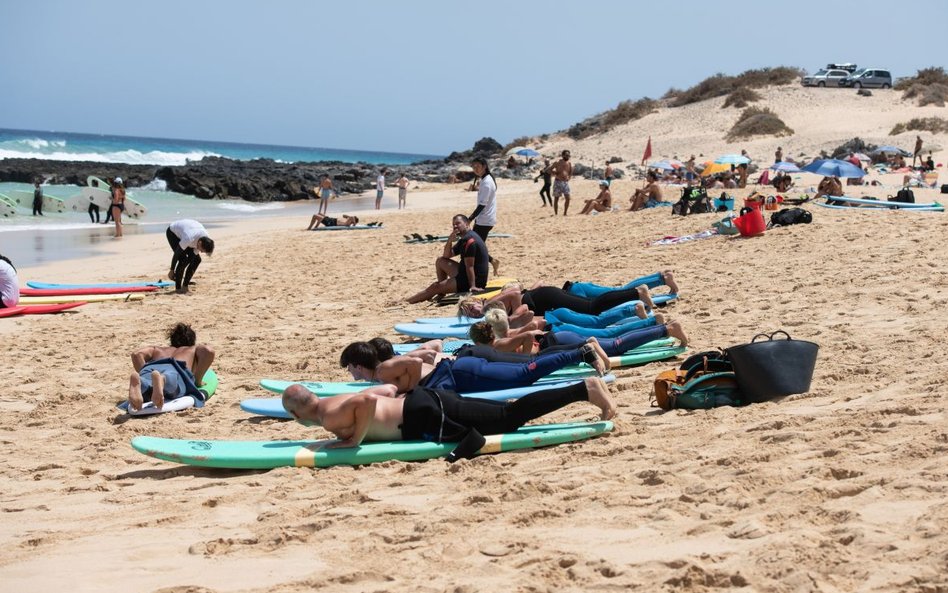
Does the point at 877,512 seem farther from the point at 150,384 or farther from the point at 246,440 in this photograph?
the point at 150,384

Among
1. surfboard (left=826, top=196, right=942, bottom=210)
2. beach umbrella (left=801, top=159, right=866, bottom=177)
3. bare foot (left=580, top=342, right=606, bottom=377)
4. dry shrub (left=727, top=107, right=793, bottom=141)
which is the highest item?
dry shrub (left=727, top=107, right=793, bottom=141)

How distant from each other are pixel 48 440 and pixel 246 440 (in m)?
1.29

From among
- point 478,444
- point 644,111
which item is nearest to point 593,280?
point 478,444

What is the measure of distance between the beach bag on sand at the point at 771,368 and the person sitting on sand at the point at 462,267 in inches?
184

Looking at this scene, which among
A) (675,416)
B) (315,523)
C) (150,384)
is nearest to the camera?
(315,523)

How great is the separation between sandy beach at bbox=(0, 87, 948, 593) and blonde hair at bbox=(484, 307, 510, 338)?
0.88 meters

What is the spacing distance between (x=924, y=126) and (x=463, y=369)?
32.5m

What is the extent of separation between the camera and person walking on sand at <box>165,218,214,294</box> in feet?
36.0

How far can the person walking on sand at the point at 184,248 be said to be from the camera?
11.0m

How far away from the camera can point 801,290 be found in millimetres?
8438

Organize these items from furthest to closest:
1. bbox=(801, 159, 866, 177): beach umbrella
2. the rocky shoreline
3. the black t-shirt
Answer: the rocky shoreline
bbox=(801, 159, 866, 177): beach umbrella
the black t-shirt

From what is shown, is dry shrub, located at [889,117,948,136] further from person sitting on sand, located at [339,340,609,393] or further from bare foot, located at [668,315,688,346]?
person sitting on sand, located at [339,340,609,393]

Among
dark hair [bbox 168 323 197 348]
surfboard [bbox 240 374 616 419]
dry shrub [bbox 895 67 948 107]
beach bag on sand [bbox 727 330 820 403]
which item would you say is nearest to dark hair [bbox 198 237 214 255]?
dark hair [bbox 168 323 197 348]

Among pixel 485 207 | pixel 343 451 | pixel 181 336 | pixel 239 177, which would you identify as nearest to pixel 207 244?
pixel 485 207
